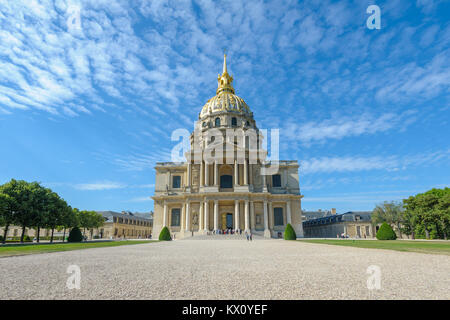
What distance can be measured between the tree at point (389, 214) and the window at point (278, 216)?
18041mm

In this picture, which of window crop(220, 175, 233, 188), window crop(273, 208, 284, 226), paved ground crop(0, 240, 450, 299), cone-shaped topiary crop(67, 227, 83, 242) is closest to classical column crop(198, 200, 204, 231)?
window crop(220, 175, 233, 188)

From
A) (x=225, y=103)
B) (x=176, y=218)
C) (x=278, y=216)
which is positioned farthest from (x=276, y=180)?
(x=225, y=103)

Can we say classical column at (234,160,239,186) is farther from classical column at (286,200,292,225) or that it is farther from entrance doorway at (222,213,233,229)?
classical column at (286,200,292,225)

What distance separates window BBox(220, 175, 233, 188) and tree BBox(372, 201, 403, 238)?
92.4 feet

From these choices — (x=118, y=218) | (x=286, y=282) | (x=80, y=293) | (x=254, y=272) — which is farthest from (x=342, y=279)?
(x=118, y=218)

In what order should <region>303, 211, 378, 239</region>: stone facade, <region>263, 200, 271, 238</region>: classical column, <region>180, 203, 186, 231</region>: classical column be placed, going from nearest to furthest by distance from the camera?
<region>263, 200, 271, 238</region>: classical column < <region>180, 203, 186, 231</region>: classical column < <region>303, 211, 378, 239</region>: stone facade

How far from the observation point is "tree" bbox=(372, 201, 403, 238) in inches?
1909

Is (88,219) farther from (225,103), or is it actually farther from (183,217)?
(225,103)

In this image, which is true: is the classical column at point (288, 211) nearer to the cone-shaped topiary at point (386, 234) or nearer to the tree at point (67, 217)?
the cone-shaped topiary at point (386, 234)

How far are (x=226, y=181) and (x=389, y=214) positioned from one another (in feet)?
101

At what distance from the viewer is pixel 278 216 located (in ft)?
165

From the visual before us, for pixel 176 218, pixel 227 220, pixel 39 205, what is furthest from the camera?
pixel 227 220

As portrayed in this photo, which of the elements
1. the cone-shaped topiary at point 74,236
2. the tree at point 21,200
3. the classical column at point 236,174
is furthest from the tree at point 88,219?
the classical column at point 236,174

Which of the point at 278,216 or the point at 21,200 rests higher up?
the point at 21,200
